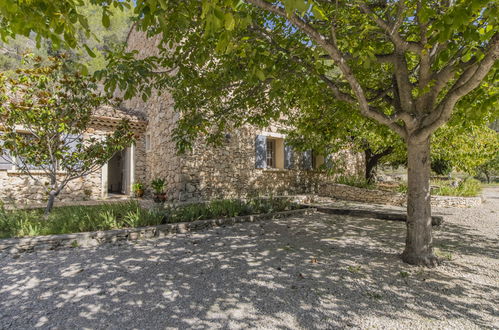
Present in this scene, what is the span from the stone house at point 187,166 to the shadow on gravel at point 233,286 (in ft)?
14.2

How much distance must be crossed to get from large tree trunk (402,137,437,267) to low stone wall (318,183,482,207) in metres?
7.08

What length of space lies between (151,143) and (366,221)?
27.2ft

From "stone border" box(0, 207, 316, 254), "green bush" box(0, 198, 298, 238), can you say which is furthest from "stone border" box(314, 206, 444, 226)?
"stone border" box(0, 207, 316, 254)

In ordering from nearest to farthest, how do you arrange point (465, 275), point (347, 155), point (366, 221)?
point (465, 275) → point (366, 221) → point (347, 155)

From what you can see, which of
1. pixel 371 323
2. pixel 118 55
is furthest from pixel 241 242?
pixel 118 55

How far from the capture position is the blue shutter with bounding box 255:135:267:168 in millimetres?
10279

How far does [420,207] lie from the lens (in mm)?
3551

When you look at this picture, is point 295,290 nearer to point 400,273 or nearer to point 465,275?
point 400,273

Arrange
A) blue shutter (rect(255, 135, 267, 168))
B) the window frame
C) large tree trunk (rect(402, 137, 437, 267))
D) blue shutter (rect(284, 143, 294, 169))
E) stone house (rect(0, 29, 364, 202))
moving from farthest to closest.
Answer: the window frame < blue shutter (rect(284, 143, 294, 169)) < blue shutter (rect(255, 135, 267, 168)) < stone house (rect(0, 29, 364, 202)) < large tree trunk (rect(402, 137, 437, 267))

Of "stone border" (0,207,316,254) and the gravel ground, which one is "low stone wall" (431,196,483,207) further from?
"stone border" (0,207,316,254)

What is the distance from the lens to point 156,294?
2770mm

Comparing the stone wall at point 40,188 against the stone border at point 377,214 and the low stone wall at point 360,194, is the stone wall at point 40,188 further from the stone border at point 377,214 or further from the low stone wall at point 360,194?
the low stone wall at point 360,194

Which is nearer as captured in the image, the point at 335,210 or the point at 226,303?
the point at 226,303

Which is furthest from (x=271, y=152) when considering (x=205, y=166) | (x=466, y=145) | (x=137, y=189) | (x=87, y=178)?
(x=87, y=178)
